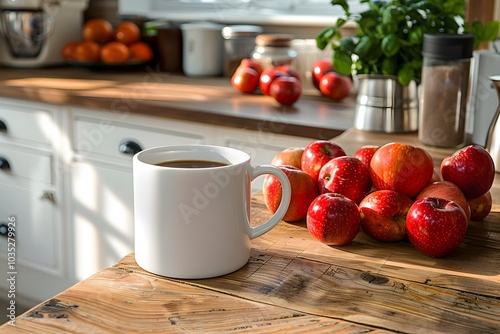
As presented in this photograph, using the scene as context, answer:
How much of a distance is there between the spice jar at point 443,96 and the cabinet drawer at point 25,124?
1.22 m

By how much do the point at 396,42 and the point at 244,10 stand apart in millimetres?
1379

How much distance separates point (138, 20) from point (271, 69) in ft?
3.01

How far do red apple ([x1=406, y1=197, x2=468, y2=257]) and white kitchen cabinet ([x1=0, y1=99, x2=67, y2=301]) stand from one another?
155 centimetres

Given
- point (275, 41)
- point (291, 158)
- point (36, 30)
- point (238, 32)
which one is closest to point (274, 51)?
point (275, 41)

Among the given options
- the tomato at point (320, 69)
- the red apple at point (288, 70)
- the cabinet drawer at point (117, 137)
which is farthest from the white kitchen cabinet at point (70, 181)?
the tomato at point (320, 69)

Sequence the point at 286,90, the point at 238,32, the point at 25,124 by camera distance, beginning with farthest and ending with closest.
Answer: the point at 238,32
the point at 25,124
the point at 286,90

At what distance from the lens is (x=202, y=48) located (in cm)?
254

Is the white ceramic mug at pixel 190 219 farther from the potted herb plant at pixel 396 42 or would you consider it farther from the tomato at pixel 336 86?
the tomato at pixel 336 86

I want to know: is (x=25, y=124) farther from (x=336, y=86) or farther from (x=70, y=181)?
(x=336, y=86)

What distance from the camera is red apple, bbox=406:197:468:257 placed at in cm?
81

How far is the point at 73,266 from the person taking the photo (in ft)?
7.49

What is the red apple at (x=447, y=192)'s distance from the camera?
0.90 metres

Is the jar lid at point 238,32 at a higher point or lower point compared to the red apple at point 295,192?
higher

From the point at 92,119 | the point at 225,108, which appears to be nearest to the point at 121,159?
the point at 92,119
